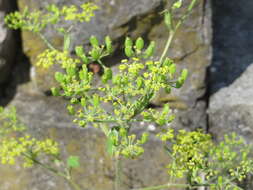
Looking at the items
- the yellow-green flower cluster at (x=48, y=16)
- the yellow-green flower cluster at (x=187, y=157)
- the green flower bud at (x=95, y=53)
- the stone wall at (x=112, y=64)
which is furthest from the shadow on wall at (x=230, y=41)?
the green flower bud at (x=95, y=53)

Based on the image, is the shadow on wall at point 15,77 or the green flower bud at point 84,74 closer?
the green flower bud at point 84,74

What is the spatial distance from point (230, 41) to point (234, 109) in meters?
0.52

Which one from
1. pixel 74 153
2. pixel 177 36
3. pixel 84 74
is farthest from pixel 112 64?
pixel 84 74

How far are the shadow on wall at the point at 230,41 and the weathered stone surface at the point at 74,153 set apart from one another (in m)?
0.49

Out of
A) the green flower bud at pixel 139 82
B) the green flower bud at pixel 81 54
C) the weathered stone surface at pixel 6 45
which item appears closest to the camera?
the green flower bud at pixel 139 82

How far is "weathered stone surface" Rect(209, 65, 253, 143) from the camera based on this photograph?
183 cm

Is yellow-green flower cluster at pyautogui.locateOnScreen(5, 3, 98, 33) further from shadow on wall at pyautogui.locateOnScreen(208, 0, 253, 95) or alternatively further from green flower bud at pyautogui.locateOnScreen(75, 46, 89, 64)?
shadow on wall at pyautogui.locateOnScreen(208, 0, 253, 95)

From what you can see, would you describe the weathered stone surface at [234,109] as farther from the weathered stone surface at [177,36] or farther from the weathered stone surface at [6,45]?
the weathered stone surface at [6,45]

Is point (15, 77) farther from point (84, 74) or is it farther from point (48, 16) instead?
point (84, 74)

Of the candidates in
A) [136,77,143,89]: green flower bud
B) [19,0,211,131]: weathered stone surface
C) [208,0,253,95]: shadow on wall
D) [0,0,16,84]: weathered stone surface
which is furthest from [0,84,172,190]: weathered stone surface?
[136,77,143,89]: green flower bud

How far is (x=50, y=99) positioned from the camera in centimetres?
216

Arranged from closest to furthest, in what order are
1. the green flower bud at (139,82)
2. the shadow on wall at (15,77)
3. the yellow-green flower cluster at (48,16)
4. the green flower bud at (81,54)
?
the green flower bud at (139,82) → the green flower bud at (81,54) → the yellow-green flower cluster at (48,16) → the shadow on wall at (15,77)

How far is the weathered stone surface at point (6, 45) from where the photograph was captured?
1.98 m

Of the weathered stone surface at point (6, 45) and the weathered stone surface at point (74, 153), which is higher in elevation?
the weathered stone surface at point (6, 45)
